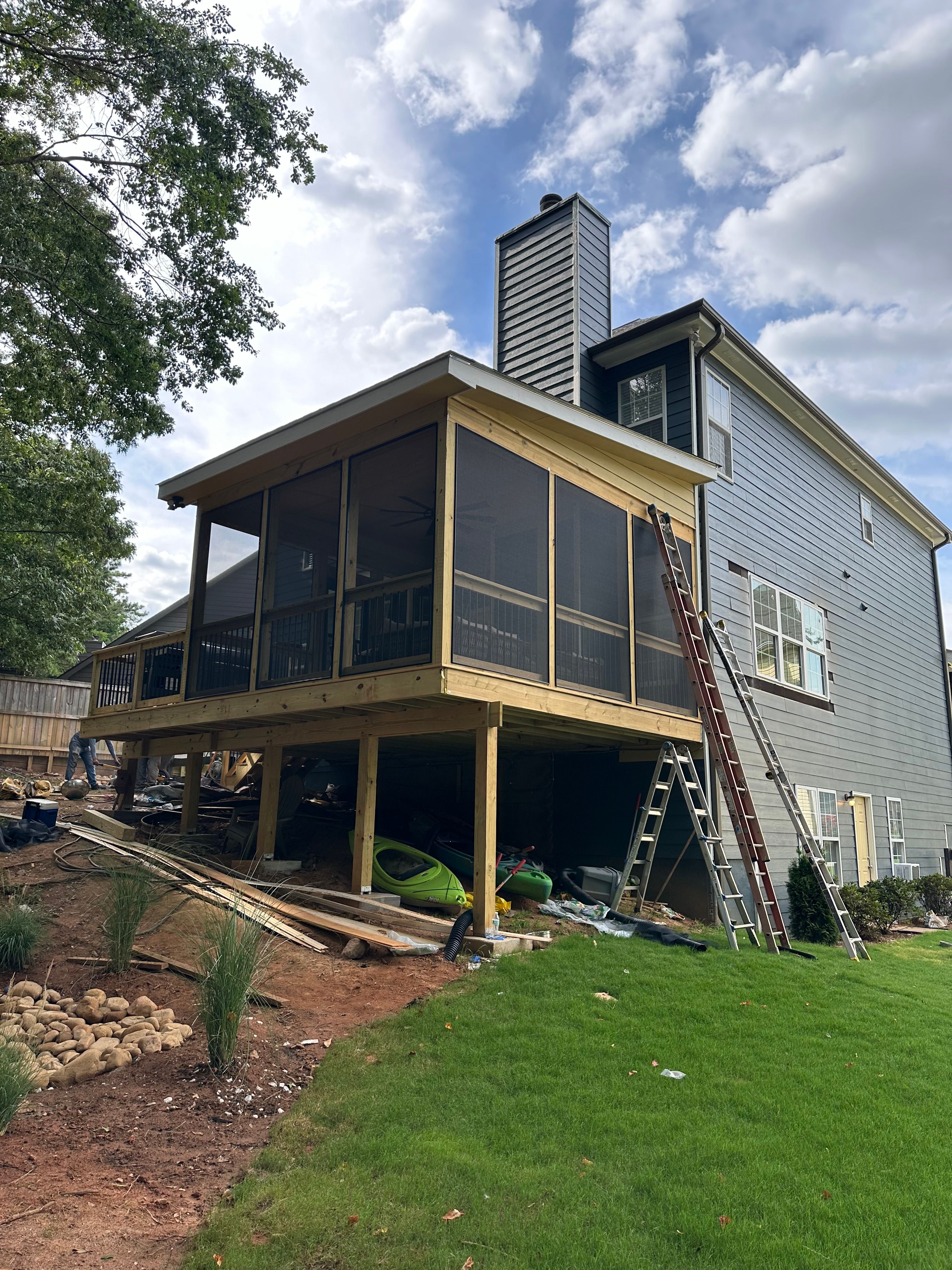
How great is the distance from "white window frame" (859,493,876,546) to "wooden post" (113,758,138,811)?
536 inches

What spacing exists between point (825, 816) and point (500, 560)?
7897 millimetres

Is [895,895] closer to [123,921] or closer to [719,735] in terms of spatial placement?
[719,735]

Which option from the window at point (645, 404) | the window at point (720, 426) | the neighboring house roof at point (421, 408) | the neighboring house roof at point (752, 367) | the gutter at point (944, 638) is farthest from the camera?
the gutter at point (944, 638)

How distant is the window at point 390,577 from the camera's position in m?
7.81

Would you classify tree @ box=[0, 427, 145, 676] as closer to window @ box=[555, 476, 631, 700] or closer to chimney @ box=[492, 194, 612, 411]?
chimney @ box=[492, 194, 612, 411]

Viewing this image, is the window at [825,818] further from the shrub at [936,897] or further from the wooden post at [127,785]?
the wooden post at [127,785]

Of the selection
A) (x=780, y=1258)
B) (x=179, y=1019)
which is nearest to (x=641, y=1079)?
(x=780, y=1258)

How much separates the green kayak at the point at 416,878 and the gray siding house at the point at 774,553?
9.89 ft

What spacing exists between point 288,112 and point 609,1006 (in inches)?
377

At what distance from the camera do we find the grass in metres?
3.09

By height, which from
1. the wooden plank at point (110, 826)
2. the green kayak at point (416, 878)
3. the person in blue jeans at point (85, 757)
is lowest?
the green kayak at point (416, 878)

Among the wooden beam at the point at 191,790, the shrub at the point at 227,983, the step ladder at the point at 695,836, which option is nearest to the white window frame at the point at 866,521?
the step ladder at the point at 695,836

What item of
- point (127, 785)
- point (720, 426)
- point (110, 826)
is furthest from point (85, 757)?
point (720, 426)

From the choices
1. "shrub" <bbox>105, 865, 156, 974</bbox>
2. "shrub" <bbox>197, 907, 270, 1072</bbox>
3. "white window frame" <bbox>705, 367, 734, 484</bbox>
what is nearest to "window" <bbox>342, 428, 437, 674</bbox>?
"shrub" <bbox>105, 865, 156, 974</bbox>
